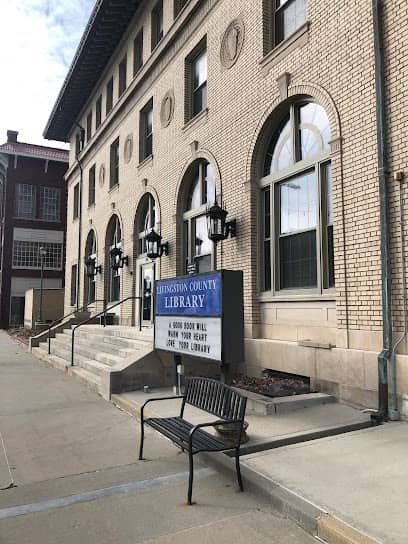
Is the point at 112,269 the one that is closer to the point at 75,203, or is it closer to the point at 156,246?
the point at 156,246

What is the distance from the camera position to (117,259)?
662 inches

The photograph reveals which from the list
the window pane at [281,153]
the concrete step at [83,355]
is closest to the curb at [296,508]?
the concrete step at [83,355]

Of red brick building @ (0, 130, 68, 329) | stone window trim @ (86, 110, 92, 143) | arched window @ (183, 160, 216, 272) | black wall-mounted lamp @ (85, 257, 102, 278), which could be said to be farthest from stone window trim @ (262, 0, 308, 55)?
red brick building @ (0, 130, 68, 329)

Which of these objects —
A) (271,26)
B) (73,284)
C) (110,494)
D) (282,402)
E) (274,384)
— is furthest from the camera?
(73,284)

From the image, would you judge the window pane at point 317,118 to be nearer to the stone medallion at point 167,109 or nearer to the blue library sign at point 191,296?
the blue library sign at point 191,296

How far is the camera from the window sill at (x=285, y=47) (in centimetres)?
838

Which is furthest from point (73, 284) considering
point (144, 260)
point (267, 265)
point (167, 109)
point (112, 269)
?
point (267, 265)

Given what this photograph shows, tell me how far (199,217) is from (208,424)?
8380 millimetres

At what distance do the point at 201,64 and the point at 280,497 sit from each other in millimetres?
11486

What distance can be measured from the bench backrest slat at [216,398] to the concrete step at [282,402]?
4.63 ft

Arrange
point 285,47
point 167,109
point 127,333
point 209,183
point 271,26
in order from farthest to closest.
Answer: point 167,109 → point 127,333 → point 209,183 → point 271,26 → point 285,47

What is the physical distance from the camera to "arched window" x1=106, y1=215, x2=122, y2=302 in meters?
17.7

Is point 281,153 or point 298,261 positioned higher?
point 281,153

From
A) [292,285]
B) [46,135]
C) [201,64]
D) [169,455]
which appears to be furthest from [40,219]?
[169,455]
